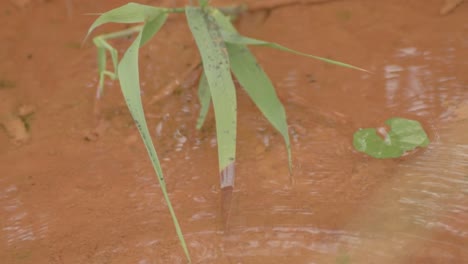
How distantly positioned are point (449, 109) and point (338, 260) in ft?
1.28

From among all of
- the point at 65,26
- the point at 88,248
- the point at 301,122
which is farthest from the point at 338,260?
the point at 65,26

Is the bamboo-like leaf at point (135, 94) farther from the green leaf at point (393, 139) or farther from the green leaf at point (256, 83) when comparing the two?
the green leaf at point (393, 139)

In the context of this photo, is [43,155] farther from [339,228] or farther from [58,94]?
[339,228]

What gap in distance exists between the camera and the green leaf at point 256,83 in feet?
3.84

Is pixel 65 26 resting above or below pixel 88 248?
above

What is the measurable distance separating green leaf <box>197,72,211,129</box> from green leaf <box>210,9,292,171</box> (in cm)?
14

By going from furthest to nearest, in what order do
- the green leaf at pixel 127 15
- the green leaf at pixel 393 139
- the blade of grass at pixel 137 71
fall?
the green leaf at pixel 393 139
the green leaf at pixel 127 15
the blade of grass at pixel 137 71

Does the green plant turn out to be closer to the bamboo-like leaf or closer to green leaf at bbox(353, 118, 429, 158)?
the bamboo-like leaf

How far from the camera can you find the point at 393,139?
1340mm

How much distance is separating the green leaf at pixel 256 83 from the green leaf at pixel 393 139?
7.4 inches

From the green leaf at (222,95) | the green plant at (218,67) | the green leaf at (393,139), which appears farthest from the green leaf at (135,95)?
the green leaf at (393,139)

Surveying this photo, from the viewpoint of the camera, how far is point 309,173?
52.1 inches

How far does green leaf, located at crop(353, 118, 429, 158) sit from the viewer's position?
1.33 m

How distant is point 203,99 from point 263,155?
0.15 metres
